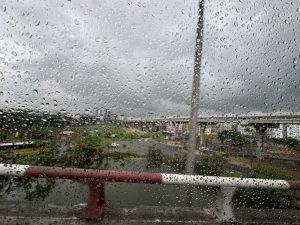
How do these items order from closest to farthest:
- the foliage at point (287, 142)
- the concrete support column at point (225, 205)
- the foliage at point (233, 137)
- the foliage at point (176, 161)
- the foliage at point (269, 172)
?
the concrete support column at point (225, 205) → the foliage at point (176, 161) → the foliage at point (269, 172) → the foliage at point (233, 137) → the foliage at point (287, 142)

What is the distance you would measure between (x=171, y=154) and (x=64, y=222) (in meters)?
4.30

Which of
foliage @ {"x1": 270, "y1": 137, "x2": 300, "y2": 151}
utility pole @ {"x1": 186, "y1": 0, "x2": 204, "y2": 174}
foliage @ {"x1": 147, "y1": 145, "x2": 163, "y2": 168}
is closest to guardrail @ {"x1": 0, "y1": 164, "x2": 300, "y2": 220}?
utility pole @ {"x1": 186, "y1": 0, "x2": 204, "y2": 174}

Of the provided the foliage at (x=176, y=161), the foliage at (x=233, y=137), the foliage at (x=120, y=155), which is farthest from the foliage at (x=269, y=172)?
the foliage at (x=120, y=155)

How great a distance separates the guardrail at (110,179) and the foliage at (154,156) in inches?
141

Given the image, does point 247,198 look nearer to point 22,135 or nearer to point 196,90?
point 196,90

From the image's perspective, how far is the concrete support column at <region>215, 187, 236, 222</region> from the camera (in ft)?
9.38

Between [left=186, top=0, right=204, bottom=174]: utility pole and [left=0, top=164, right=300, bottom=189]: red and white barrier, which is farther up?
[left=186, top=0, right=204, bottom=174]: utility pole

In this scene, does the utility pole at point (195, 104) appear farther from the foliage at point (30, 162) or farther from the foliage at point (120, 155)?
the foliage at point (30, 162)

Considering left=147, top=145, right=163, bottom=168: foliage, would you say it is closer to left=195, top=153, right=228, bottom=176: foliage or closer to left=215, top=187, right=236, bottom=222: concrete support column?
left=195, top=153, right=228, bottom=176: foliage

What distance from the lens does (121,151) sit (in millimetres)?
6391

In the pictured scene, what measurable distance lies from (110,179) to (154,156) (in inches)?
168

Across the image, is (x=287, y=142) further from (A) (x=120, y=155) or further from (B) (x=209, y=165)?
(A) (x=120, y=155)

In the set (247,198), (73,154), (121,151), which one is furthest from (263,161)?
(73,154)

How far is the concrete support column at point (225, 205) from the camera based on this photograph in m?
2.86
